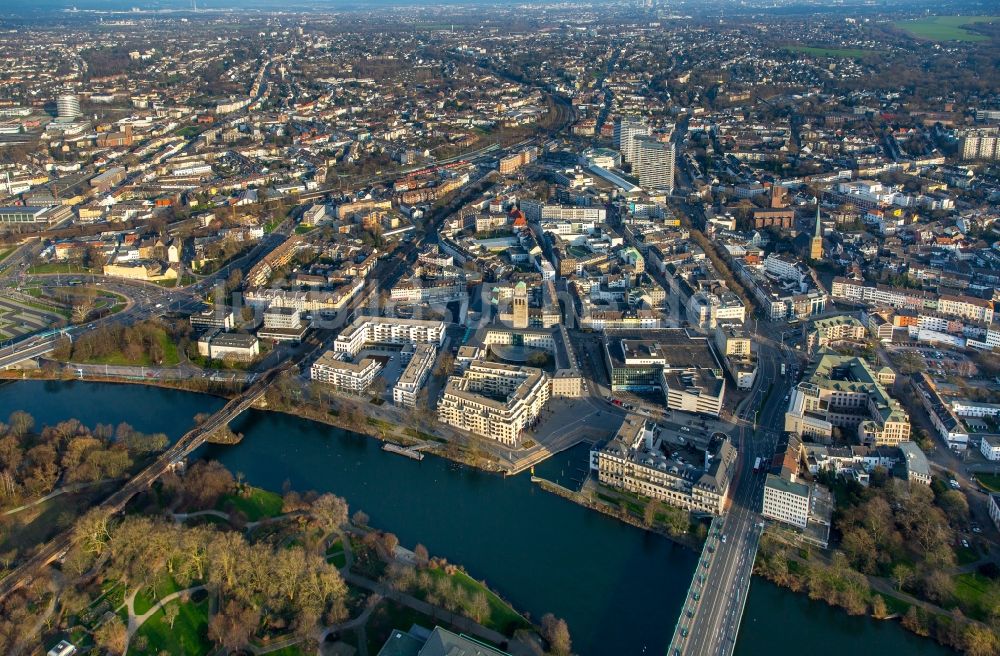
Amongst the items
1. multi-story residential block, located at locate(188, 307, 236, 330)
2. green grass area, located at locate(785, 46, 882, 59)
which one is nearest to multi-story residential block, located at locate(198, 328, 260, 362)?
multi-story residential block, located at locate(188, 307, 236, 330)

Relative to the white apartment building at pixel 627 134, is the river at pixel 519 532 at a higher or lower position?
lower

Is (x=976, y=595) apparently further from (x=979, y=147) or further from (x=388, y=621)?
(x=979, y=147)

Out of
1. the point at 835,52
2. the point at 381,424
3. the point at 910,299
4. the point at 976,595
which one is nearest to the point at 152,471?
the point at 381,424

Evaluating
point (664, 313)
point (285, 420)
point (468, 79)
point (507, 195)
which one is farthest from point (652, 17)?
point (285, 420)

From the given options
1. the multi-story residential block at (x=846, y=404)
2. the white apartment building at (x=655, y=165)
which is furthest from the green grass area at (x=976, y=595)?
the white apartment building at (x=655, y=165)

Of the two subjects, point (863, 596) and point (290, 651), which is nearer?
point (290, 651)

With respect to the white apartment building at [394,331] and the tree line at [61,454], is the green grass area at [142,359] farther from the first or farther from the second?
the white apartment building at [394,331]

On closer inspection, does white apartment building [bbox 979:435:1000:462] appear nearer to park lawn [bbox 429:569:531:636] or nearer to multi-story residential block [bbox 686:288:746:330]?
multi-story residential block [bbox 686:288:746:330]
